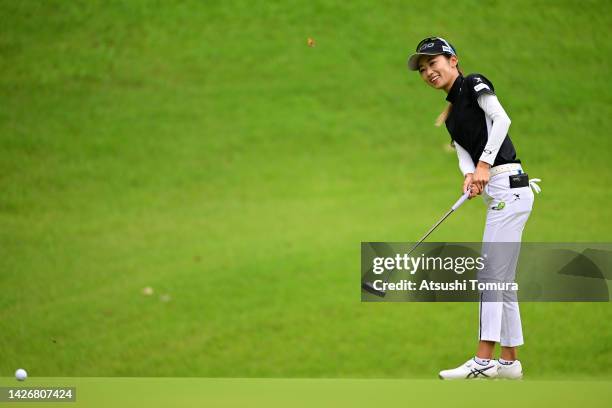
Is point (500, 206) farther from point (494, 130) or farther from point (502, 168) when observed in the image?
point (494, 130)

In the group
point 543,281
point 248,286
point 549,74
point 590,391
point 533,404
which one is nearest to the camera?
point 533,404

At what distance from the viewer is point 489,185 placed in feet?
10.9

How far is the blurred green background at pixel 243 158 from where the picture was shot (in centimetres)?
653

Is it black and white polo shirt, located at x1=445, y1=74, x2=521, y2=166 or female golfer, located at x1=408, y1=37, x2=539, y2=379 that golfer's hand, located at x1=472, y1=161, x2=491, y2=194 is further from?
black and white polo shirt, located at x1=445, y1=74, x2=521, y2=166

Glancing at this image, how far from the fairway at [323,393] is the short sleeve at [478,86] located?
3.69 ft

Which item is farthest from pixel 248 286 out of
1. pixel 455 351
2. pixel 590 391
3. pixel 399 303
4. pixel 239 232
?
pixel 590 391

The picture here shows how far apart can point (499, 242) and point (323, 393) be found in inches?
35.1

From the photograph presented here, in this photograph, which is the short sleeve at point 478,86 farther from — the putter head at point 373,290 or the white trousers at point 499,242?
the putter head at point 373,290

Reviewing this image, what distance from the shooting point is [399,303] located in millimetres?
6461

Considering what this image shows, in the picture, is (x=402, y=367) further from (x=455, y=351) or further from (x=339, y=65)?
(x=339, y=65)

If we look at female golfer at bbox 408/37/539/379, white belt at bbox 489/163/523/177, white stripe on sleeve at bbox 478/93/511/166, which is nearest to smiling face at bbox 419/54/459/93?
female golfer at bbox 408/37/539/379

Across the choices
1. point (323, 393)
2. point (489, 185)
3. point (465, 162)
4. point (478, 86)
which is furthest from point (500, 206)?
point (323, 393)

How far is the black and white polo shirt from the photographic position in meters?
3.27

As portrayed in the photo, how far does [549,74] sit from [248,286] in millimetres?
3074
